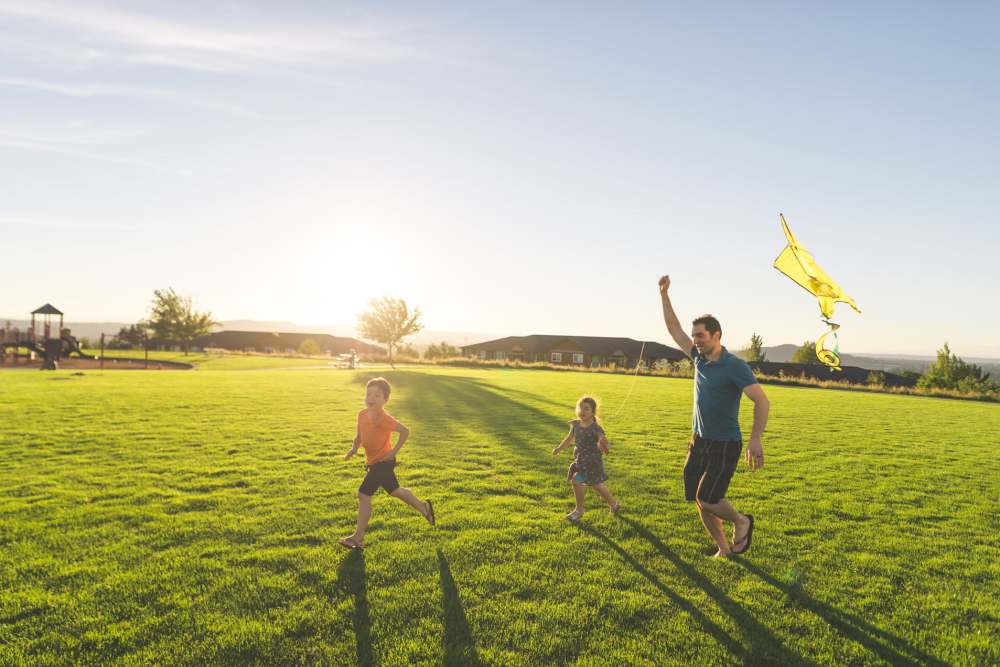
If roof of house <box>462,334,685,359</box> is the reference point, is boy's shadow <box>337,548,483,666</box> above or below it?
below

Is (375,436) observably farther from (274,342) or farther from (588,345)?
(274,342)

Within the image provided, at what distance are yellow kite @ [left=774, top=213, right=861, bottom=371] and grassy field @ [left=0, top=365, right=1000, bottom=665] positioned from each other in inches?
83.4

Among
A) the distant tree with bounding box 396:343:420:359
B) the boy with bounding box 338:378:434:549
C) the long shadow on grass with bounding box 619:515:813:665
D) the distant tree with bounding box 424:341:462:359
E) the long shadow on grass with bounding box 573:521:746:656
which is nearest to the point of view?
the long shadow on grass with bounding box 619:515:813:665

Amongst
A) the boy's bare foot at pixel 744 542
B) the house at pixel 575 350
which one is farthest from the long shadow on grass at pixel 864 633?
the house at pixel 575 350

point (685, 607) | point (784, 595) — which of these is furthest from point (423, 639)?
point (784, 595)

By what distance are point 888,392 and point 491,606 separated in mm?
45320

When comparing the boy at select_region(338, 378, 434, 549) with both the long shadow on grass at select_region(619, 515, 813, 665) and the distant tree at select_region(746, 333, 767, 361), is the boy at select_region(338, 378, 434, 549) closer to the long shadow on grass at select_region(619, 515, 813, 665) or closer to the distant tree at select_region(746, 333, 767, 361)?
the long shadow on grass at select_region(619, 515, 813, 665)

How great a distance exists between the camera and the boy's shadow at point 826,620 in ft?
12.2

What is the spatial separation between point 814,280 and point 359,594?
478 centimetres

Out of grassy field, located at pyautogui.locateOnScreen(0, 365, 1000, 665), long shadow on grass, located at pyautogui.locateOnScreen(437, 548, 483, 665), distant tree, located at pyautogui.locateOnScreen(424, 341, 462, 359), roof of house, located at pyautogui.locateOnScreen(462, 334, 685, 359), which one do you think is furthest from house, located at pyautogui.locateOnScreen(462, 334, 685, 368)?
long shadow on grass, located at pyautogui.locateOnScreen(437, 548, 483, 665)

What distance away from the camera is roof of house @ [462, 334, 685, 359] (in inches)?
3255

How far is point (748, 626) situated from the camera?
13.1 feet

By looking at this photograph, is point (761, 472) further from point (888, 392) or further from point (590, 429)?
point (888, 392)

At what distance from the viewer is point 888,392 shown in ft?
129
